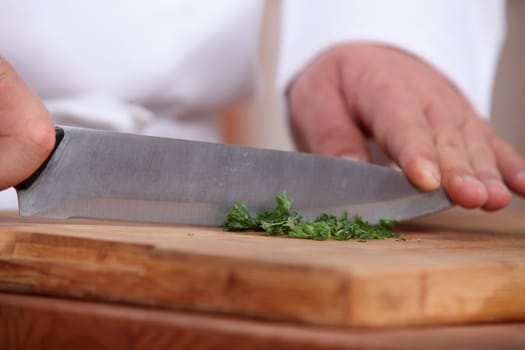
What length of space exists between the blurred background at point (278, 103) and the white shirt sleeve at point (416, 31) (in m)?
1.05

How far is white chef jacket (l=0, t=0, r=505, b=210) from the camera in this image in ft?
5.20

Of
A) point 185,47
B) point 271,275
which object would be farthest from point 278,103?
point 271,275

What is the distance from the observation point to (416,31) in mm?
1940

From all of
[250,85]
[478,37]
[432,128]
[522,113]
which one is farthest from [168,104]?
[522,113]

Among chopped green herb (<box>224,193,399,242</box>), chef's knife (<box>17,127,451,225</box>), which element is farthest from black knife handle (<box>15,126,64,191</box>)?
chopped green herb (<box>224,193,399,242</box>)

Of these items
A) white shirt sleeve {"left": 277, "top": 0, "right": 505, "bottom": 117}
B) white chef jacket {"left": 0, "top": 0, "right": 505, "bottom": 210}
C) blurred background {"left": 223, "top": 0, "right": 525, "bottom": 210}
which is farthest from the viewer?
blurred background {"left": 223, "top": 0, "right": 525, "bottom": 210}

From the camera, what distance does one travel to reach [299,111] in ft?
6.13

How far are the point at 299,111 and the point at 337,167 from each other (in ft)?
2.01

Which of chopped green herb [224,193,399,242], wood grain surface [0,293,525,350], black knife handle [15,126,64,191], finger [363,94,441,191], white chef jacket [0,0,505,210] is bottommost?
wood grain surface [0,293,525,350]

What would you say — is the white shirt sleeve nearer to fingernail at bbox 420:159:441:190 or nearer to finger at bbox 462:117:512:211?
finger at bbox 462:117:512:211

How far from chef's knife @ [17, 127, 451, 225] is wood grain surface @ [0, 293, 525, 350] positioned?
28 centimetres

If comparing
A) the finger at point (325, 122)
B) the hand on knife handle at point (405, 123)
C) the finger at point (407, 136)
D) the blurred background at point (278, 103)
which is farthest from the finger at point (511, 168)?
the blurred background at point (278, 103)

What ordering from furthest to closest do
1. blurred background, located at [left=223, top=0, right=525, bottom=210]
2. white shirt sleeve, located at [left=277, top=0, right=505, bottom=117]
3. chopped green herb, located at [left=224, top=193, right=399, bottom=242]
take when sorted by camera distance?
blurred background, located at [left=223, top=0, right=525, bottom=210], white shirt sleeve, located at [left=277, top=0, right=505, bottom=117], chopped green herb, located at [left=224, top=193, right=399, bottom=242]

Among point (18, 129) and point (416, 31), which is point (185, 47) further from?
point (18, 129)
